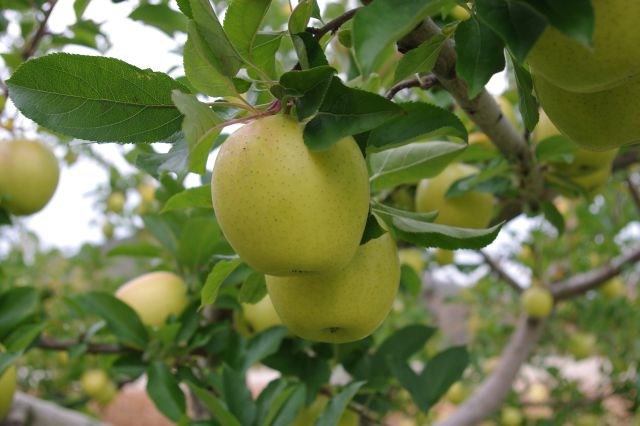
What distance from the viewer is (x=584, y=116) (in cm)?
49

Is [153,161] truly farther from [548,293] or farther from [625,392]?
[625,392]

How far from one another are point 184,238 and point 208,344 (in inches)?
7.3

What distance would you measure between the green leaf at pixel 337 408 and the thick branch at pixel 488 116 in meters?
0.34

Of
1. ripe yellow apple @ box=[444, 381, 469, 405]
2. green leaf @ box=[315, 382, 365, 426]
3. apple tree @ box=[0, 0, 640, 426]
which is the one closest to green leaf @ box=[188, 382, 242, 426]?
apple tree @ box=[0, 0, 640, 426]

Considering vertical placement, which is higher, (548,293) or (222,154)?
(222,154)

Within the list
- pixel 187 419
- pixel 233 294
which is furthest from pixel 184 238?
pixel 187 419

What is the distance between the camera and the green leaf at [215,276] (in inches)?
24.2

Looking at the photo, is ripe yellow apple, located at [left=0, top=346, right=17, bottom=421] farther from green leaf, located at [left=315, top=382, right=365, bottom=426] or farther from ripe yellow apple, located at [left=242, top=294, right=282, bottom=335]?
green leaf, located at [left=315, top=382, right=365, bottom=426]

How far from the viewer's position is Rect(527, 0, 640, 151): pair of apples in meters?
0.39

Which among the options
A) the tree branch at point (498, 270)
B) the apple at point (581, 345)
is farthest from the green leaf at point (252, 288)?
the apple at point (581, 345)

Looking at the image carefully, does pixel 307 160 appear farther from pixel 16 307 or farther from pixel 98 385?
pixel 98 385

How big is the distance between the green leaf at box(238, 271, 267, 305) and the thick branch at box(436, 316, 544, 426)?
3.27ft

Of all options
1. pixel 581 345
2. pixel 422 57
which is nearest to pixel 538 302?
pixel 581 345

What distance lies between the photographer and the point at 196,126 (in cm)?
45
